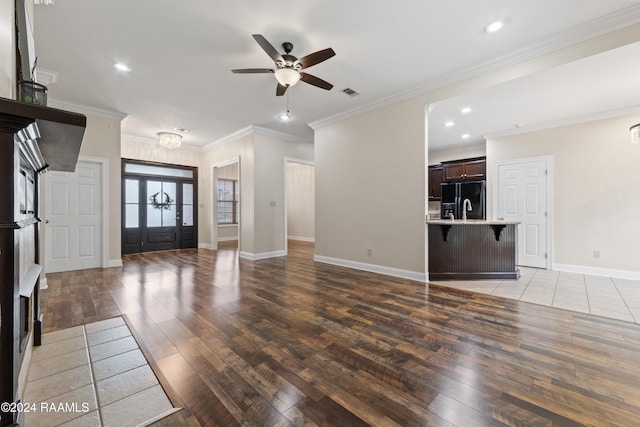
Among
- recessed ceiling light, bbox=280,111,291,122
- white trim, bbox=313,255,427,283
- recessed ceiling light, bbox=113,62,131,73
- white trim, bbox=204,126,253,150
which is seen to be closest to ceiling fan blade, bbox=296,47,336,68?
recessed ceiling light, bbox=280,111,291,122

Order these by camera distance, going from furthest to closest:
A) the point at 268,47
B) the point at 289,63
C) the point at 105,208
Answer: the point at 105,208
the point at 289,63
the point at 268,47

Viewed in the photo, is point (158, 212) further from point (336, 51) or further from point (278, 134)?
point (336, 51)

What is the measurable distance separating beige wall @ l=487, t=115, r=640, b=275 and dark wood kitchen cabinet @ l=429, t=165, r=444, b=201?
6.73 ft

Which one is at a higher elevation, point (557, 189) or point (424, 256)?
point (557, 189)

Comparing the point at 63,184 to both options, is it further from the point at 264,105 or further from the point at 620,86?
the point at 620,86

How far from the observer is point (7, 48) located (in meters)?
1.35

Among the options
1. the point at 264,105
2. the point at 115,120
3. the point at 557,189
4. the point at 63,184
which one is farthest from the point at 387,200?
the point at 63,184

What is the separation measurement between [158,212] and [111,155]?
231 centimetres

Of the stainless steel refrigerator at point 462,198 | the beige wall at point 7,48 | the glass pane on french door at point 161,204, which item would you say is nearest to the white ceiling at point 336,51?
the beige wall at point 7,48

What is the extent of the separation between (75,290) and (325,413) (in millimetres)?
4054

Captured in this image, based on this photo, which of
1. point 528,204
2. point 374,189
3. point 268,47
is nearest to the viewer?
point 268,47

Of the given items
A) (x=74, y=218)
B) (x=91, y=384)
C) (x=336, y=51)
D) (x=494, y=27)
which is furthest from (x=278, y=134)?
(x=91, y=384)

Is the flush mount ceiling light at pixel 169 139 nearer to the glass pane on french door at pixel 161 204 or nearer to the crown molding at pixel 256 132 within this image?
the crown molding at pixel 256 132

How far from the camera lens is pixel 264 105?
468cm
